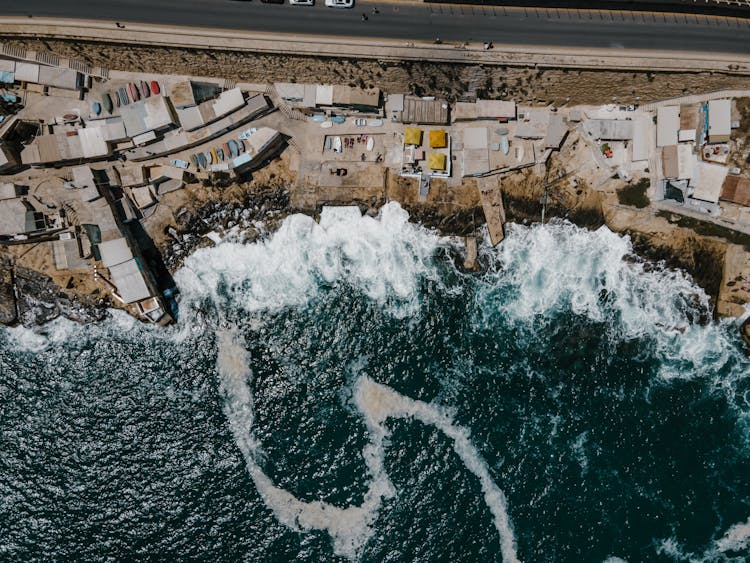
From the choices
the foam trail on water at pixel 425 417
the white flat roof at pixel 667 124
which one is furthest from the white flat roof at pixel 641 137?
the foam trail on water at pixel 425 417

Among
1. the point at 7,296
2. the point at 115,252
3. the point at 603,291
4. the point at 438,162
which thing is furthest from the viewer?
the point at 7,296

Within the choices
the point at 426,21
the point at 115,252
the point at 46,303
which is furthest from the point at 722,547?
the point at 46,303

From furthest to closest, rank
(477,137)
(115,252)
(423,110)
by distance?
(477,137) < (423,110) < (115,252)

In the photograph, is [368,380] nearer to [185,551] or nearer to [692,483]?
[185,551]

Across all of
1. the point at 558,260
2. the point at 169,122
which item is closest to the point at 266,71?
the point at 169,122

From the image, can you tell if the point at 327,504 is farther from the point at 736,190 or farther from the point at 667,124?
the point at 736,190

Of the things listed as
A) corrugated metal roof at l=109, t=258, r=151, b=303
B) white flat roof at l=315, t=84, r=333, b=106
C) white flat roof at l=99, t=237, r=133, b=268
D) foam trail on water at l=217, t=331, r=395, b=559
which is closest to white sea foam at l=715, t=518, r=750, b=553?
foam trail on water at l=217, t=331, r=395, b=559

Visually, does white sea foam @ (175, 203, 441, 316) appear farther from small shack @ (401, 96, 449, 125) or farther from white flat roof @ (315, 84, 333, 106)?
white flat roof @ (315, 84, 333, 106)
